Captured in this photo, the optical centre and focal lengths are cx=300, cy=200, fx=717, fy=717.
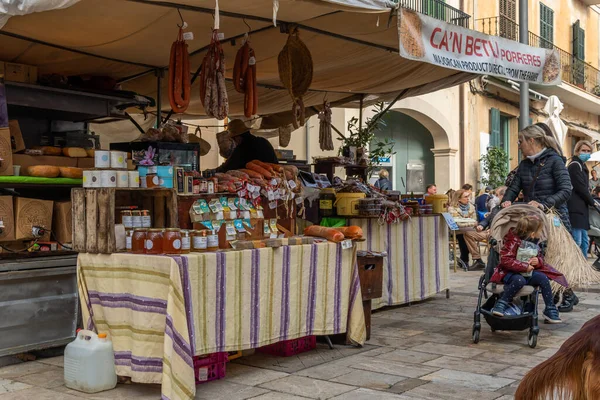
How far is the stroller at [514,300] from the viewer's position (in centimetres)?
585

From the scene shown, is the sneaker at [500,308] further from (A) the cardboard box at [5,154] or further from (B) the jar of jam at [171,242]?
(A) the cardboard box at [5,154]

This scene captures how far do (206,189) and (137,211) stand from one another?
0.59 metres

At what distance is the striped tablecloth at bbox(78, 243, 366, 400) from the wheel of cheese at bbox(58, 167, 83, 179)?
122cm

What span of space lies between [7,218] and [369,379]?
3.01 m

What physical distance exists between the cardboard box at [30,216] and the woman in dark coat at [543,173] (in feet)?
13.4

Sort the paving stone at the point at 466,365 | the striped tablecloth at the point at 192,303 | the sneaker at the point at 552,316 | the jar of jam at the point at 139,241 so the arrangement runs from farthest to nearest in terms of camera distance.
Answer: the sneaker at the point at 552,316, the paving stone at the point at 466,365, the jar of jam at the point at 139,241, the striped tablecloth at the point at 192,303

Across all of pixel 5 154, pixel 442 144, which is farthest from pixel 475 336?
pixel 442 144

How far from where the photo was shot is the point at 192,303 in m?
4.53

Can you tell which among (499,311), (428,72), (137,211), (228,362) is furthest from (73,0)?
(428,72)

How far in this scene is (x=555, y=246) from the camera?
22.7 feet

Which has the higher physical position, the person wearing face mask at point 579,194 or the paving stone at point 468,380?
the person wearing face mask at point 579,194

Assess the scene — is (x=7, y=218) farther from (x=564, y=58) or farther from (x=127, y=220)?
(x=564, y=58)

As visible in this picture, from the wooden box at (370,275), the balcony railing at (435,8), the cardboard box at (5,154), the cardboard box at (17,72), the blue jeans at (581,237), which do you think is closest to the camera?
the cardboard box at (5,154)

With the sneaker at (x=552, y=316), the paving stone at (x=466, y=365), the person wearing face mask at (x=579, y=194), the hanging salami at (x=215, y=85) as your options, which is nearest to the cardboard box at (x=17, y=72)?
the hanging salami at (x=215, y=85)
